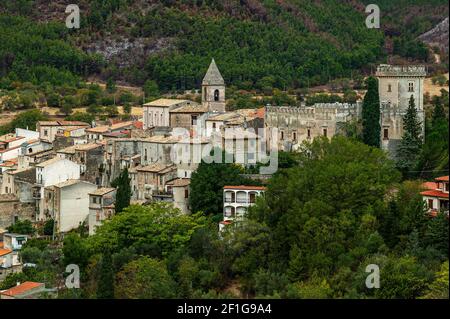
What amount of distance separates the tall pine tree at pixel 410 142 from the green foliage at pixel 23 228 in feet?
52.3

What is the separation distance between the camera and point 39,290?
149 feet

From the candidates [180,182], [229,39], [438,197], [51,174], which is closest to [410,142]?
[438,197]

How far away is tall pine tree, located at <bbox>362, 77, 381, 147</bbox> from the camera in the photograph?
5159cm

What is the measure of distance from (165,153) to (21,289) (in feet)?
36.2

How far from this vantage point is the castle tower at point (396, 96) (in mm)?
51969

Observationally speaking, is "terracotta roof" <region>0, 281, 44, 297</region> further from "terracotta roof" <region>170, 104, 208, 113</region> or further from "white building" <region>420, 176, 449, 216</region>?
"terracotta roof" <region>170, 104, 208, 113</region>

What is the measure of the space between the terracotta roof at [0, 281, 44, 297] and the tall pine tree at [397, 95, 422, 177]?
1420 centimetres

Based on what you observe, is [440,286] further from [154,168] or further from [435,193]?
[154,168]

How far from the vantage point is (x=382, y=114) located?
5212 centimetres

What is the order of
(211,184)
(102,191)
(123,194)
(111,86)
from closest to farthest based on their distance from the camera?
(211,184) → (123,194) → (102,191) → (111,86)

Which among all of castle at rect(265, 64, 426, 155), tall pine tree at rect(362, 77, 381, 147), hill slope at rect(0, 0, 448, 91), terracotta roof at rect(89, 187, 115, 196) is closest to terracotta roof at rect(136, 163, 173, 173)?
terracotta roof at rect(89, 187, 115, 196)

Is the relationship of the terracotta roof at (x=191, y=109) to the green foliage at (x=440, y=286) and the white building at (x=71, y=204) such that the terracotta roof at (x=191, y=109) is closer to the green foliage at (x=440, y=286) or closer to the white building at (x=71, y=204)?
the white building at (x=71, y=204)
